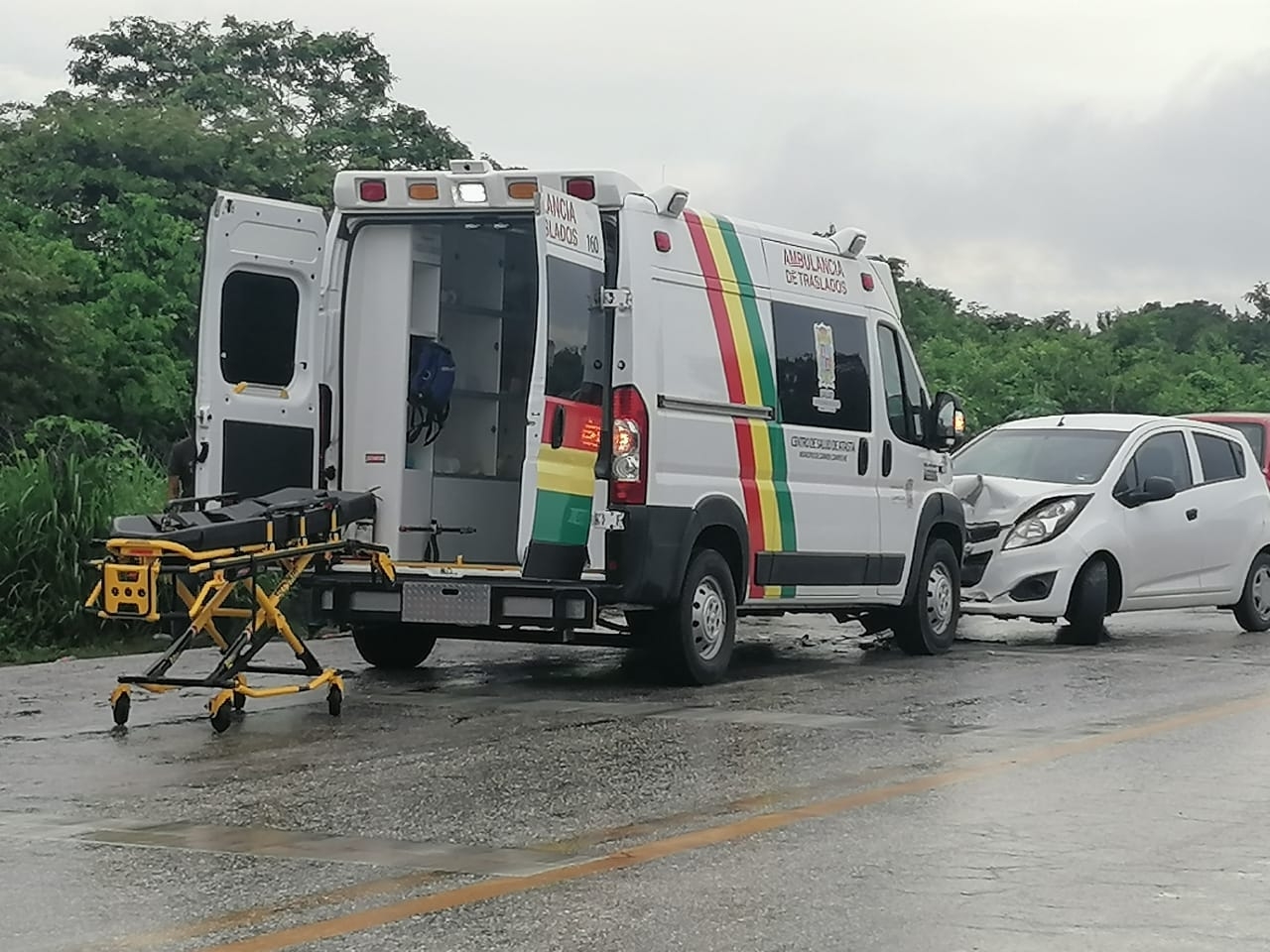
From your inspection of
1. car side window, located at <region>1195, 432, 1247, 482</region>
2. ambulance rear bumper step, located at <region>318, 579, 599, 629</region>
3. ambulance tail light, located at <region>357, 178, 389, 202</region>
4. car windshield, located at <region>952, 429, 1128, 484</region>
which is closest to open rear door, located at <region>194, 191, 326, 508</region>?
ambulance tail light, located at <region>357, 178, 389, 202</region>

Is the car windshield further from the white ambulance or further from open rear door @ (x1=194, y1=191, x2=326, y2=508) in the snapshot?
open rear door @ (x1=194, y1=191, x2=326, y2=508)

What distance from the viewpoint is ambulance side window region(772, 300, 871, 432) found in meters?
12.4

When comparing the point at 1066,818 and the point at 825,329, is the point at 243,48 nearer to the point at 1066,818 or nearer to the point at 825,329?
the point at 825,329

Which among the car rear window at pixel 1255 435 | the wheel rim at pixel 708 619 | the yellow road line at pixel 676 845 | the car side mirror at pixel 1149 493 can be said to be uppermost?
the car rear window at pixel 1255 435

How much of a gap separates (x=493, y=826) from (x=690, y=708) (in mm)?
3603

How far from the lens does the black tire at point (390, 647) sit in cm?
1249

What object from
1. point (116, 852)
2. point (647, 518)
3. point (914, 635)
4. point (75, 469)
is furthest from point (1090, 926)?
point (75, 469)

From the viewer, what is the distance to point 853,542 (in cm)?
1303

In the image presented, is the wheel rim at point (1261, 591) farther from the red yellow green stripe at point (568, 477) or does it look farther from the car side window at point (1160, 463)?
the red yellow green stripe at point (568, 477)

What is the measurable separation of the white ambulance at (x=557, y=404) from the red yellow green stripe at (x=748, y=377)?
0.06ft

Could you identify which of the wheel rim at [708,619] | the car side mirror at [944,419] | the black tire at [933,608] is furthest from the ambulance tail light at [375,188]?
the black tire at [933,608]

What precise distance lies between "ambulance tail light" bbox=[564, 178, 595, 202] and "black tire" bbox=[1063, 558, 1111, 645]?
5.57 m

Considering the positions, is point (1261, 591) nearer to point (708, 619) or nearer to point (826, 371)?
point (826, 371)

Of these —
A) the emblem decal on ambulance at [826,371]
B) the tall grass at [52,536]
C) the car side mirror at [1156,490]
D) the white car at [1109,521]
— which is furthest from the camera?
the car side mirror at [1156,490]
